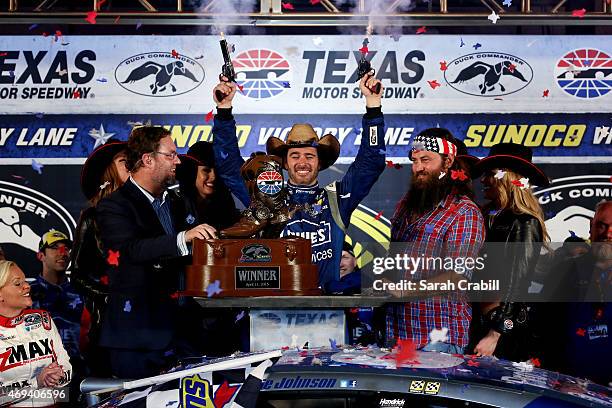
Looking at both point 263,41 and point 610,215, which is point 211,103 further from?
point 610,215

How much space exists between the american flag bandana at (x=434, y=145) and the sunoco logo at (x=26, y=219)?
2.65 m

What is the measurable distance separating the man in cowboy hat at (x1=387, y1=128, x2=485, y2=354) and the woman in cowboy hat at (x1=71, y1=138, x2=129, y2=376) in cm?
205

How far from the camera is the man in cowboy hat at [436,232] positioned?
638 centimetres

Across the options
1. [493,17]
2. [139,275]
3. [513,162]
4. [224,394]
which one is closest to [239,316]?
[139,275]

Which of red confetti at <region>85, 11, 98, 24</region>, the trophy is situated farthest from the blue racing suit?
red confetti at <region>85, 11, 98, 24</region>

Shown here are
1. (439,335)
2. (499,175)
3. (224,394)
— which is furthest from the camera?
(499,175)

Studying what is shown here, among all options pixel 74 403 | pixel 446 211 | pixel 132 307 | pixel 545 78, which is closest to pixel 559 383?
pixel 446 211

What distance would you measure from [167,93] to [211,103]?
32 cm

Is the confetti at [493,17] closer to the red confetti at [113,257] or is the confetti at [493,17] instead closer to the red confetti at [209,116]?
the red confetti at [209,116]

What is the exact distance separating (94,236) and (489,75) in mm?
3028

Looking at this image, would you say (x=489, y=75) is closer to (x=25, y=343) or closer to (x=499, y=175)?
(x=499, y=175)

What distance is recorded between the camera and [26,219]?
7.84 m

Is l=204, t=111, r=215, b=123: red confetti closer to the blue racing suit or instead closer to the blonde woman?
the blue racing suit

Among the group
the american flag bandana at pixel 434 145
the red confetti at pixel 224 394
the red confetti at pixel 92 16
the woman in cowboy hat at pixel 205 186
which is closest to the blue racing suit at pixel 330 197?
the american flag bandana at pixel 434 145
